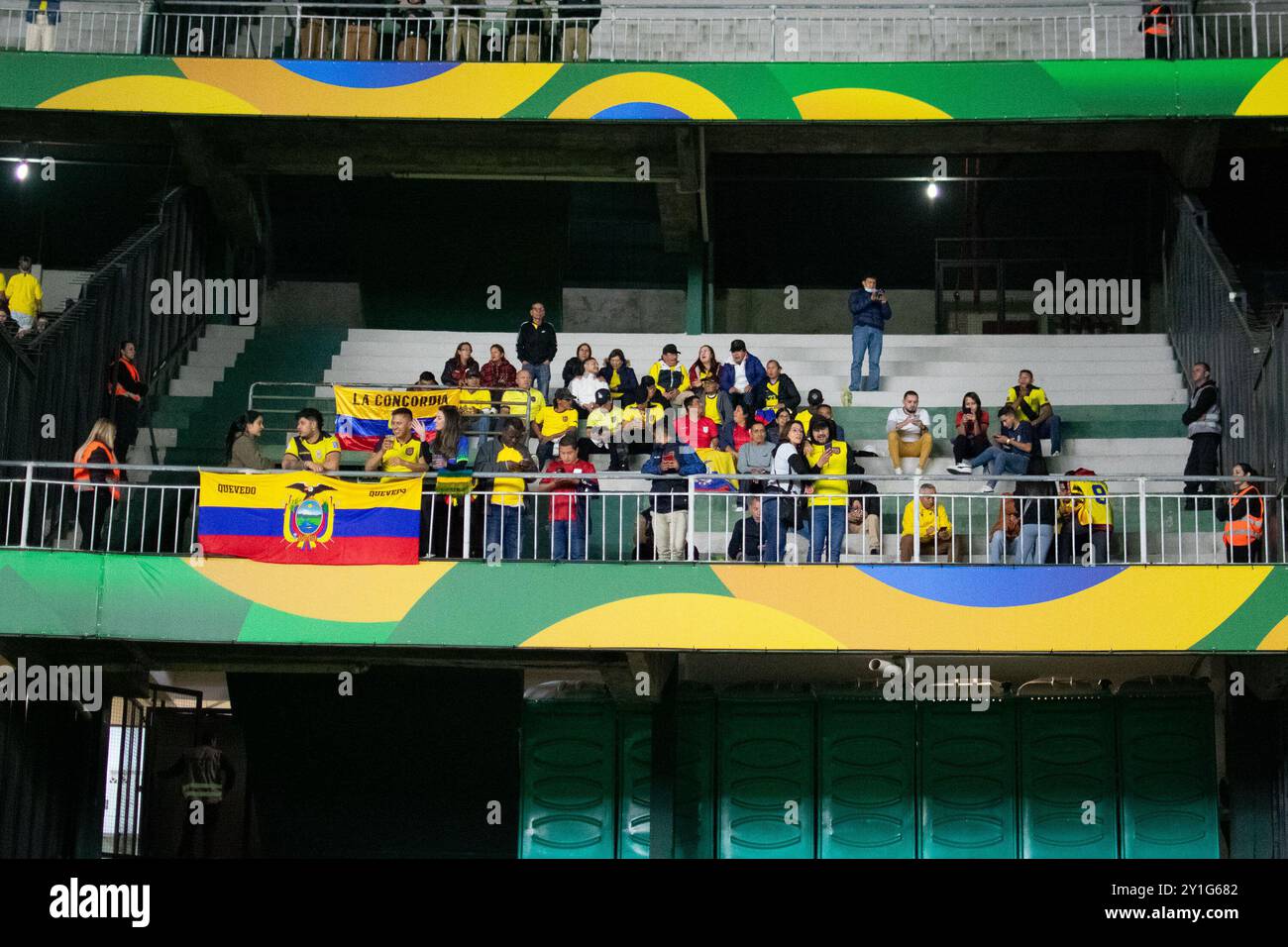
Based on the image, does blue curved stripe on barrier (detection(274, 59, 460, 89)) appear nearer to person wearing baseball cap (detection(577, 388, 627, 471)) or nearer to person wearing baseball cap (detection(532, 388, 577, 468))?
person wearing baseball cap (detection(532, 388, 577, 468))

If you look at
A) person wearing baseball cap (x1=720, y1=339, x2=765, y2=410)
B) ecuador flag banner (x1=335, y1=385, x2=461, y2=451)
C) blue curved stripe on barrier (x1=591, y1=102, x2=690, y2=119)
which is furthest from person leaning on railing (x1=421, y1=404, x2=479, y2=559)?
blue curved stripe on barrier (x1=591, y1=102, x2=690, y2=119)

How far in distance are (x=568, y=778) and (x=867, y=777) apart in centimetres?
328

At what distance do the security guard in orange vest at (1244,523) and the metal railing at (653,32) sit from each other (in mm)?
7482

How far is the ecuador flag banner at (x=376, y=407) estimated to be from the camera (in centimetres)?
1888

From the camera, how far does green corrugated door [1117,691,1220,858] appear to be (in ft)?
59.5

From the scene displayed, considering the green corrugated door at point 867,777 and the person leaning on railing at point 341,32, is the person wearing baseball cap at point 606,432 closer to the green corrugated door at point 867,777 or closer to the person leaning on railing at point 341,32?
the green corrugated door at point 867,777

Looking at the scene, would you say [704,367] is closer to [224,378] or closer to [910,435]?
[910,435]

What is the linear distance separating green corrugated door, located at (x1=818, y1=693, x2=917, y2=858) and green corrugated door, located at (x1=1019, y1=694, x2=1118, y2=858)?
1.25m

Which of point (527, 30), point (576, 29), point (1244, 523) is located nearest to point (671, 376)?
point (576, 29)

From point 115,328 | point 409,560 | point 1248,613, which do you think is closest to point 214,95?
point 115,328

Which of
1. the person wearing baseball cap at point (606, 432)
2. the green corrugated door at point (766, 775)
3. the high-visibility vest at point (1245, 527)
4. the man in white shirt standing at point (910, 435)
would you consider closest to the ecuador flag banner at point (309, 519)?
the person wearing baseball cap at point (606, 432)

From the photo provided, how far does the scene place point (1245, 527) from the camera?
51.7ft

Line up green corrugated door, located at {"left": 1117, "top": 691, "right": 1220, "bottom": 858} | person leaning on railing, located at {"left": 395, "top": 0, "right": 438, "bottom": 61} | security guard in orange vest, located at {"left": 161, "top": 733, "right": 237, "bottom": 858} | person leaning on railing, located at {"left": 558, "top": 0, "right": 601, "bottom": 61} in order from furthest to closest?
person leaning on railing, located at {"left": 558, "top": 0, "right": 601, "bottom": 61}
person leaning on railing, located at {"left": 395, "top": 0, "right": 438, "bottom": 61}
security guard in orange vest, located at {"left": 161, "top": 733, "right": 237, "bottom": 858}
green corrugated door, located at {"left": 1117, "top": 691, "right": 1220, "bottom": 858}
